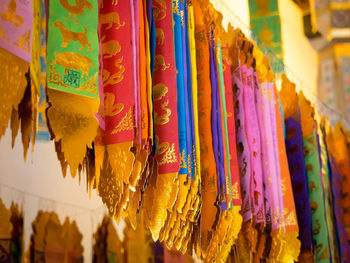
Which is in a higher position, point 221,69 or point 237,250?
point 221,69

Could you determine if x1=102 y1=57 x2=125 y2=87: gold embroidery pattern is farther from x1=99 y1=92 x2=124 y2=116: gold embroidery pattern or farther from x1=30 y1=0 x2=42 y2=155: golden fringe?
x1=30 y1=0 x2=42 y2=155: golden fringe

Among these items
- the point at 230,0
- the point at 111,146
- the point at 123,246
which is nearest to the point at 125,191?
the point at 111,146

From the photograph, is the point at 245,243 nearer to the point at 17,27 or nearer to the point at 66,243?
the point at 66,243

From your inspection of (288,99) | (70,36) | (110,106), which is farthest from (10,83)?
(288,99)

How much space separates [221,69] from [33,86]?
88 centimetres

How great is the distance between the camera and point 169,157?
1565 mm

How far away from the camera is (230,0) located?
11.2 ft

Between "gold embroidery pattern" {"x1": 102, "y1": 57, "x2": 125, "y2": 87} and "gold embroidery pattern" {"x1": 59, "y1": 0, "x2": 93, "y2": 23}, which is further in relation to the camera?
"gold embroidery pattern" {"x1": 102, "y1": 57, "x2": 125, "y2": 87}

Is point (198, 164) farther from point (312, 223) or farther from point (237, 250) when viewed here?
point (312, 223)

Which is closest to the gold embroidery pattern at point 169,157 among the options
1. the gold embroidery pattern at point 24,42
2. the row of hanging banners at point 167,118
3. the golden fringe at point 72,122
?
the row of hanging banners at point 167,118

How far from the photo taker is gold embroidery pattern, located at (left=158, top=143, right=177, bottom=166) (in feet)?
5.13

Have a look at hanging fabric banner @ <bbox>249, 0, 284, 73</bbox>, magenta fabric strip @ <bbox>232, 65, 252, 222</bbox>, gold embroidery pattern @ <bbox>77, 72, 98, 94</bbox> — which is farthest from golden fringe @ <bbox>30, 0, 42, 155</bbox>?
hanging fabric banner @ <bbox>249, 0, 284, 73</bbox>

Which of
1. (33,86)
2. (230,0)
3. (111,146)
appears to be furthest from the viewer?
(230,0)

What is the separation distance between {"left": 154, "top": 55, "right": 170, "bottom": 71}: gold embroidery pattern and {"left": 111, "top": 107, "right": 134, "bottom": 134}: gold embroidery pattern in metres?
0.26
